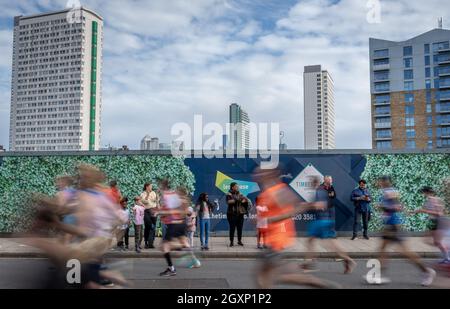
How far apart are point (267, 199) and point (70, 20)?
352 centimetres

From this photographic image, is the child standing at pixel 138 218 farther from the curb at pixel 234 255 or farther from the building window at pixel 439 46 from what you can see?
the building window at pixel 439 46

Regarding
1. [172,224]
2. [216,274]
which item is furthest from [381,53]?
[172,224]

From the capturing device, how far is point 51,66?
21.4 feet

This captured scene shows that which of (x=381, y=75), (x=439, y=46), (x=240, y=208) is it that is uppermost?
(x=439, y=46)

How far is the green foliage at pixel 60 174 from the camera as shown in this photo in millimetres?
14922

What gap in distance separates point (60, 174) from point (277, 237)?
11542mm

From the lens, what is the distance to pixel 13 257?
11.0 meters

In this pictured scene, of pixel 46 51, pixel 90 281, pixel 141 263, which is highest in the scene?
pixel 46 51

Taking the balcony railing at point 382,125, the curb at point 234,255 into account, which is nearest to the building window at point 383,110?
the balcony railing at point 382,125

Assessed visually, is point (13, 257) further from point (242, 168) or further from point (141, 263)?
point (242, 168)

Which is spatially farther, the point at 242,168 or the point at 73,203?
the point at 242,168

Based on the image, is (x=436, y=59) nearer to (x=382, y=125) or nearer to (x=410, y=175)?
(x=382, y=125)
